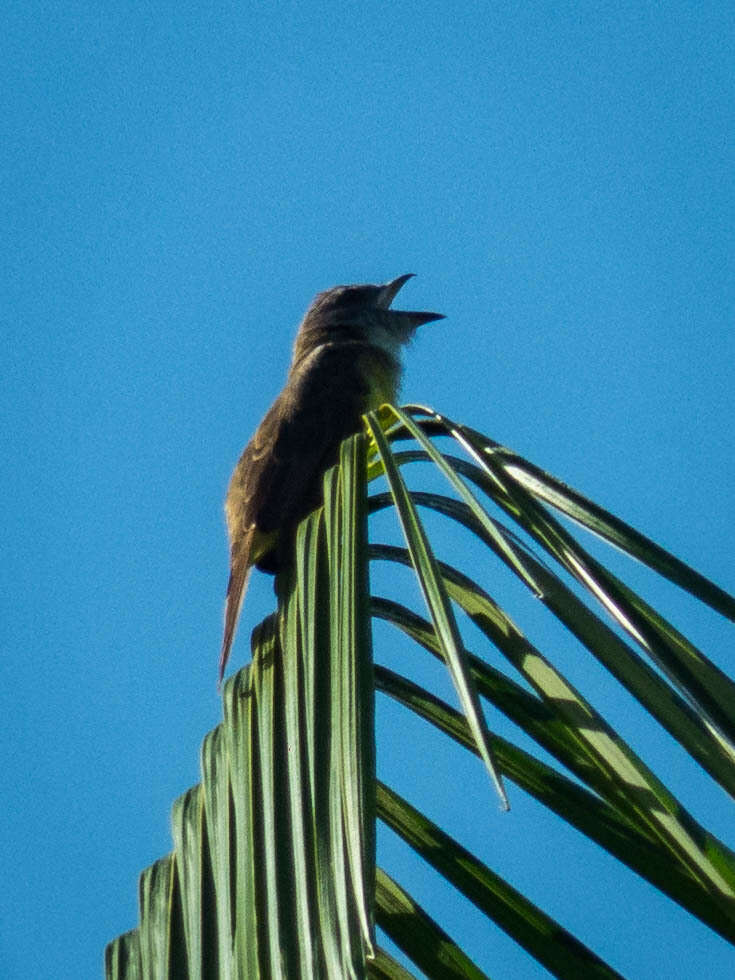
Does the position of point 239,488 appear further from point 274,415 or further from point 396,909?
point 396,909

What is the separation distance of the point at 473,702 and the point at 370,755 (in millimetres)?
206

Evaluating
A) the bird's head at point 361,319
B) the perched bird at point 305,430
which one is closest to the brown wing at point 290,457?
the perched bird at point 305,430

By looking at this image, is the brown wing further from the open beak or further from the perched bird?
the open beak

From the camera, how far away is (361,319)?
6852mm

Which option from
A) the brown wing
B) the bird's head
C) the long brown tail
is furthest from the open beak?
the long brown tail

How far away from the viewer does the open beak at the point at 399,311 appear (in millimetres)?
6836

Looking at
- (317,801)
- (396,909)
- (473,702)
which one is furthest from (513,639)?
(473,702)

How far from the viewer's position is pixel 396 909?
7.34ft

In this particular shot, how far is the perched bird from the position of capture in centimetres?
444

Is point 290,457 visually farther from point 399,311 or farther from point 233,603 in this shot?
point 399,311

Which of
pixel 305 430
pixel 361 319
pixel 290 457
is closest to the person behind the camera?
pixel 290 457

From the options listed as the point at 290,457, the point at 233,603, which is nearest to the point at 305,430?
the point at 290,457

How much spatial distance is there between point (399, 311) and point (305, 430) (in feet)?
6.51

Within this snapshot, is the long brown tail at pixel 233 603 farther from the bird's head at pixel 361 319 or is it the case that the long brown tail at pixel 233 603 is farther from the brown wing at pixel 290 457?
the bird's head at pixel 361 319
